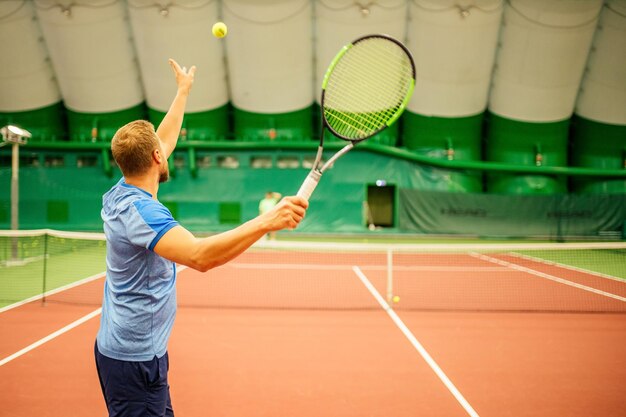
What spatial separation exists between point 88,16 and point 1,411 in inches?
597

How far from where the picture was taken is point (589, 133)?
55.7 ft

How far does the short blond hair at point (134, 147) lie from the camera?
4.93 feet

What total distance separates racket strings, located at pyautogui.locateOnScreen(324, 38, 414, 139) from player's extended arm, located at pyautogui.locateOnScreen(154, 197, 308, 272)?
4.26 feet

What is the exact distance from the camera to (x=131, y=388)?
152cm

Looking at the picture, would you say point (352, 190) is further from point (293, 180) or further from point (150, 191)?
point (150, 191)

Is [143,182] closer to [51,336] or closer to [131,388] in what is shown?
[131,388]

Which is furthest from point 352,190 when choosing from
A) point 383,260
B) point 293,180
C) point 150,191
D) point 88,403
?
point 150,191

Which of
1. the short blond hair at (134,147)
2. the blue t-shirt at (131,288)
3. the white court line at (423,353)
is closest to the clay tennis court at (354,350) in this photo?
the white court line at (423,353)

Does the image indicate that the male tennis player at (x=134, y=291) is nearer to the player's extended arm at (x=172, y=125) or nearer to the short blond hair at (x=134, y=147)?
the short blond hair at (x=134, y=147)

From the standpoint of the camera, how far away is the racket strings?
266cm

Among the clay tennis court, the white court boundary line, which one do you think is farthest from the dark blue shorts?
the white court boundary line

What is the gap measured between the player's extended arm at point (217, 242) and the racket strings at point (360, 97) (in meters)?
1.30

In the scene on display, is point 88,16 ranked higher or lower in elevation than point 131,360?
higher

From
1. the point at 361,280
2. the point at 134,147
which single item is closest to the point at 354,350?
the point at 134,147
